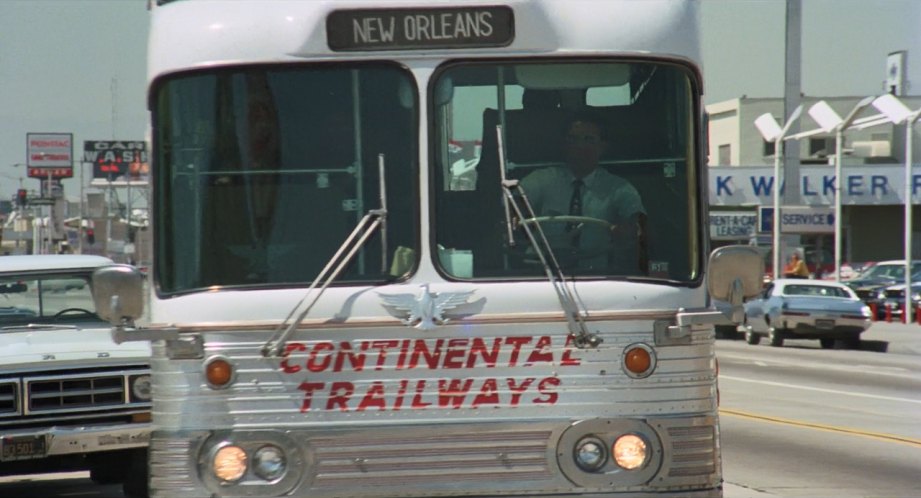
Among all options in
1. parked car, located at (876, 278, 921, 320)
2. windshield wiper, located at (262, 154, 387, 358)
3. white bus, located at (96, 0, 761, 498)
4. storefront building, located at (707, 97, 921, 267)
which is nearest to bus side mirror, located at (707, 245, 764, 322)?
white bus, located at (96, 0, 761, 498)

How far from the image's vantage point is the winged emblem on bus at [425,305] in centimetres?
587

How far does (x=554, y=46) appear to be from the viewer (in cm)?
617

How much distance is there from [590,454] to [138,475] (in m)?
5.13

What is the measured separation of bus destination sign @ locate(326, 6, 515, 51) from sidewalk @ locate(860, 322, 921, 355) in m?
25.4

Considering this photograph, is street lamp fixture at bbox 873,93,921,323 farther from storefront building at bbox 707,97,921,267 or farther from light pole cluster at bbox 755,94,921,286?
storefront building at bbox 707,97,921,267

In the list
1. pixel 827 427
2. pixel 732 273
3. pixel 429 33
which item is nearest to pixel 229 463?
pixel 429 33

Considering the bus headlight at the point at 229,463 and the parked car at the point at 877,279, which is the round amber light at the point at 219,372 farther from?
the parked car at the point at 877,279

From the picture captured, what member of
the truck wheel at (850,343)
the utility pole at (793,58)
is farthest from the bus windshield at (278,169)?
the utility pole at (793,58)

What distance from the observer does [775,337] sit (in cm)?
3103

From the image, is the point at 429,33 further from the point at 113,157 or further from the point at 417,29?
the point at 113,157

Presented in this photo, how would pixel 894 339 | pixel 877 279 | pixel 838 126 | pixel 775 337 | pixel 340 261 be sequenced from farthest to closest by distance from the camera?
1. pixel 877 279
2. pixel 838 126
3. pixel 894 339
4. pixel 775 337
5. pixel 340 261

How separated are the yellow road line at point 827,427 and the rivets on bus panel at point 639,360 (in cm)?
803

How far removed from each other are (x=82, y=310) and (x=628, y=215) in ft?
21.4

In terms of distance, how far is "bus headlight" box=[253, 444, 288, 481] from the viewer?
582 cm
